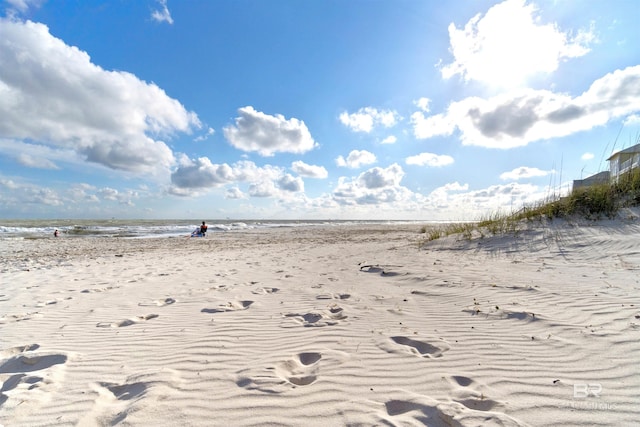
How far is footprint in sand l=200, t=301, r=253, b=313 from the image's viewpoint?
4371 millimetres

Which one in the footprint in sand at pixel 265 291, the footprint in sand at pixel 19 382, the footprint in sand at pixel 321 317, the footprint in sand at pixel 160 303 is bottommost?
the footprint in sand at pixel 19 382

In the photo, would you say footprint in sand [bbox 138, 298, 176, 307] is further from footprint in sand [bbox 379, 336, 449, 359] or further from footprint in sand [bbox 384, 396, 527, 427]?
footprint in sand [bbox 384, 396, 527, 427]

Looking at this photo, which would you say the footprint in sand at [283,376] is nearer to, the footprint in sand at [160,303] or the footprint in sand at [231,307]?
the footprint in sand at [231,307]

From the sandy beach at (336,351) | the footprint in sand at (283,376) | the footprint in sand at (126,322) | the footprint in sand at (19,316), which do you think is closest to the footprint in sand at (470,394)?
the sandy beach at (336,351)

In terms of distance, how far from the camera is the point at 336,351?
2.90 meters

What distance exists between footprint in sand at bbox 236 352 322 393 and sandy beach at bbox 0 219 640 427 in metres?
0.01

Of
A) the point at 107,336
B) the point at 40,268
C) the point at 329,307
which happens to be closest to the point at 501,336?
the point at 329,307

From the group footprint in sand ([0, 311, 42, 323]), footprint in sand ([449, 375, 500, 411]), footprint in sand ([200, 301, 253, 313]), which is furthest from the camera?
footprint in sand ([200, 301, 253, 313])

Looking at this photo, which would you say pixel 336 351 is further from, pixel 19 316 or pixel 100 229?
pixel 100 229

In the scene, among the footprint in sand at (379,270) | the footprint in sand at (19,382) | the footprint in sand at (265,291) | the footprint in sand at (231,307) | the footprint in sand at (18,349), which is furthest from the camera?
the footprint in sand at (379,270)

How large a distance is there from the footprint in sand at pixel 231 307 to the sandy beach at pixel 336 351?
0.03 meters

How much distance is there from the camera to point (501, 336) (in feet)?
9.99

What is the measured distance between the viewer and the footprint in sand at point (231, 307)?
4.37m

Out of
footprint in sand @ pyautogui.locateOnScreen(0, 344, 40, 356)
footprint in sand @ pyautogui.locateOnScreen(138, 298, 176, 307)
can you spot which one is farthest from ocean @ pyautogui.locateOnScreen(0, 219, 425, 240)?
footprint in sand @ pyautogui.locateOnScreen(0, 344, 40, 356)
